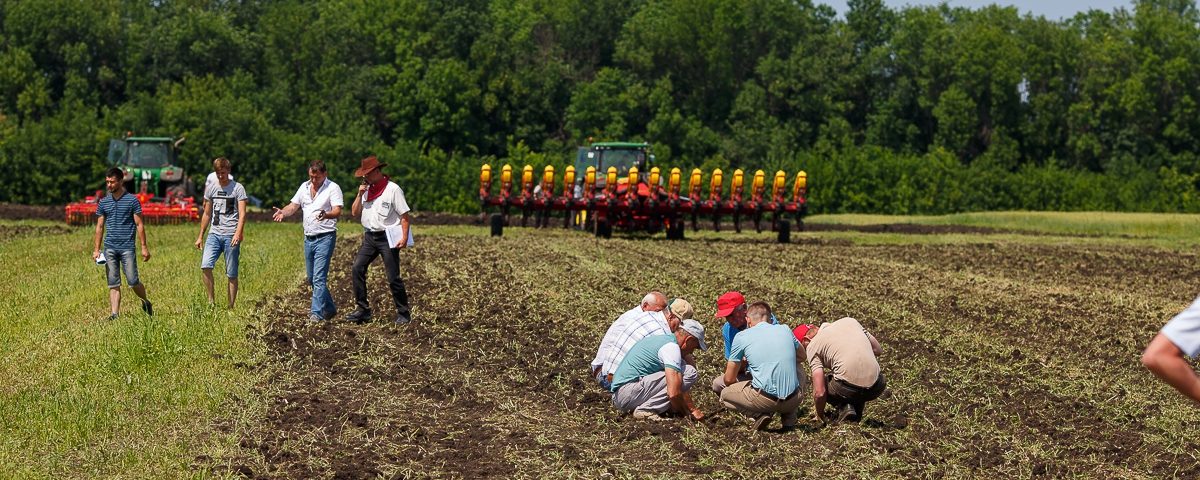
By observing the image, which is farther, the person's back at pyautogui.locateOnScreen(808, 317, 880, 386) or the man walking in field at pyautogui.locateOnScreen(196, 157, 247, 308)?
the man walking in field at pyautogui.locateOnScreen(196, 157, 247, 308)

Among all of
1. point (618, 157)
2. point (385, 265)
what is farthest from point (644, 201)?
point (385, 265)

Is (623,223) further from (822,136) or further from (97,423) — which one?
(822,136)

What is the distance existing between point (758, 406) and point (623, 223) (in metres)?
23.1

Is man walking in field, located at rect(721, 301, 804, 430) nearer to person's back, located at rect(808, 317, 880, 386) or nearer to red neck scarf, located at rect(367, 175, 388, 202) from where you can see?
person's back, located at rect(808, 317, 880, 386)

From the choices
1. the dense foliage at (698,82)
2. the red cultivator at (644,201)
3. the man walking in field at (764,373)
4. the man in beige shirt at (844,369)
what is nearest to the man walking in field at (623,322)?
the man walking in field at (764,373)

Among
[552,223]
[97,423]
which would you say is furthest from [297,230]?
[97,423]

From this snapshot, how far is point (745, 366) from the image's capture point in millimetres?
12383

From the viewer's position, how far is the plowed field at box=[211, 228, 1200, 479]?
1034 cm

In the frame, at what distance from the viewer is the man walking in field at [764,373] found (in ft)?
37.4

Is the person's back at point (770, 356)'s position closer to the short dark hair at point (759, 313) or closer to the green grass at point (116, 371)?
the short dark hair at point (759, 313)

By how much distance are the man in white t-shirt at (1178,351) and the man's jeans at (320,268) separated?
12.7 meters

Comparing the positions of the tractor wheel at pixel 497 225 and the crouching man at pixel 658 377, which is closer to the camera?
the crouching man at pixel 658 377

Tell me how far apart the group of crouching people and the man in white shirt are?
5.32m

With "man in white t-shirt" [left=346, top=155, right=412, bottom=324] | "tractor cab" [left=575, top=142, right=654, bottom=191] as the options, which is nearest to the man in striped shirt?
"man in white t-shirt" [left=346, top=155, right=412, bottom=324]
